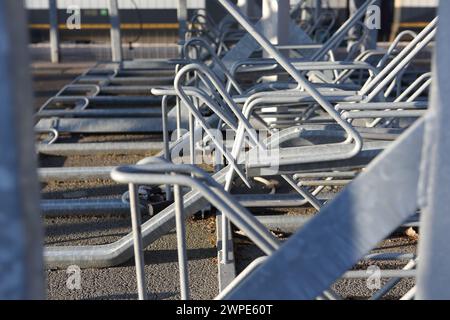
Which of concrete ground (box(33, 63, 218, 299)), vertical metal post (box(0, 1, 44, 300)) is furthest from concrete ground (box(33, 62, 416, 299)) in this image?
vertical metal post (box(0, 1, 44, 300))

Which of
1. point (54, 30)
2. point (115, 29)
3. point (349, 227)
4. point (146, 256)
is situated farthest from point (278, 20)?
point (54, 30)

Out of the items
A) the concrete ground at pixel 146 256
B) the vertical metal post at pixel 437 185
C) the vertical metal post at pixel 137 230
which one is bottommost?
the concrete ground at pixel 146 256

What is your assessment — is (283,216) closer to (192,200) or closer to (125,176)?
(192,200)

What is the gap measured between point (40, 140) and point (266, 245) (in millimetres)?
5611

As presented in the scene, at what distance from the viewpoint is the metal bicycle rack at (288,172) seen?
5.14 ft

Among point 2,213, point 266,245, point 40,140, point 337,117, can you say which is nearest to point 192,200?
point 337,117

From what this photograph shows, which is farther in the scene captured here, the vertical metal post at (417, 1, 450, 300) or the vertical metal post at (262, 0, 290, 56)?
the vertical metal post at (262, 0, 290, 56)

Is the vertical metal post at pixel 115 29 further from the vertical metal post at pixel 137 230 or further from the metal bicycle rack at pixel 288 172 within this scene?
the vertical metal post at pixel 137 230

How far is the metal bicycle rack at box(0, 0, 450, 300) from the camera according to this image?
1.57 m

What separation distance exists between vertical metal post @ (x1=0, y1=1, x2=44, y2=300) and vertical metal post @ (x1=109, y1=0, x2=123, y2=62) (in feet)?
33.7

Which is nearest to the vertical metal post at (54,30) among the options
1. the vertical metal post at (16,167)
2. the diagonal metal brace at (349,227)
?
the diagonal metal brace at (349,227)

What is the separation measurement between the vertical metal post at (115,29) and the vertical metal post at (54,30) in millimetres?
1189

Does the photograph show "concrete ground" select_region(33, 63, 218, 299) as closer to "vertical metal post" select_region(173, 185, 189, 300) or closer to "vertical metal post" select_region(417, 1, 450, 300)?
"vertical metal post" select_region(173, 185, 189, 300)

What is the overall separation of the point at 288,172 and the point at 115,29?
8.96 m
